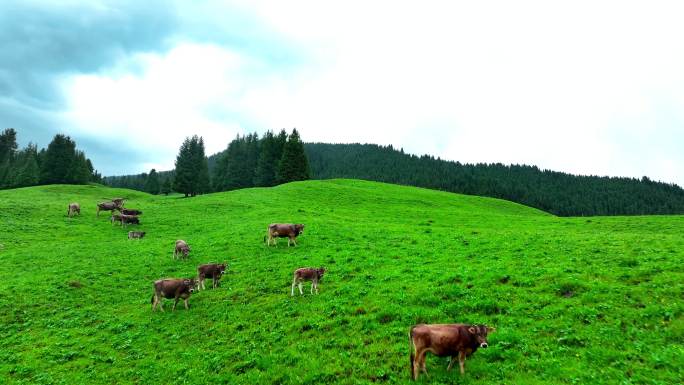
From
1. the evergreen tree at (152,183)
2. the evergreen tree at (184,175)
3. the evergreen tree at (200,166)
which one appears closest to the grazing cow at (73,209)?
the evergreen tree at (184,175)

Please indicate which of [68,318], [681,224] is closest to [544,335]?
[68,318]

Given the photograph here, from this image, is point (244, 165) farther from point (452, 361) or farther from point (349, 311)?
point (452, 361)

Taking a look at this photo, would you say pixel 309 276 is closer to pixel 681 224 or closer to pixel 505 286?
pixel 505 286

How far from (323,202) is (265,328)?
147 feet

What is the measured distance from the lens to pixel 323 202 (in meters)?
61.0

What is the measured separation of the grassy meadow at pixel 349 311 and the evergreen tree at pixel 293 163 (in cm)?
6279

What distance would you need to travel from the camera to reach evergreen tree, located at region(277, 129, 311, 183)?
96.2 m

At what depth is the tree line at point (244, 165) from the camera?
95.7m

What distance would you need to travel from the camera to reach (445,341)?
11.0 metres

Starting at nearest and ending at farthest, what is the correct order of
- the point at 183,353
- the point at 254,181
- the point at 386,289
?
the point at 183,353
the point at 386,289
the point at 254,181

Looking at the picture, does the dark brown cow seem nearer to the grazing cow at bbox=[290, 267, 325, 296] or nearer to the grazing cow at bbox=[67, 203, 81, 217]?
the grazing cow at bbox=[67, 203, 81, 217]

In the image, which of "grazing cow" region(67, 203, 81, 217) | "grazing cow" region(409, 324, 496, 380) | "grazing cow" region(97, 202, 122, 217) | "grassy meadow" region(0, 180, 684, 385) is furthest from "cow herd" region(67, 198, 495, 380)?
"grazing cow" region(67, 203, 81, 217)

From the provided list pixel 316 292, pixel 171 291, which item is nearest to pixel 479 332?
pixel 316 292

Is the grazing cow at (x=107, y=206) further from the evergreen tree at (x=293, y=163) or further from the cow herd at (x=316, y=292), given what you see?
the evergreen tree at (x=293, y=163)
